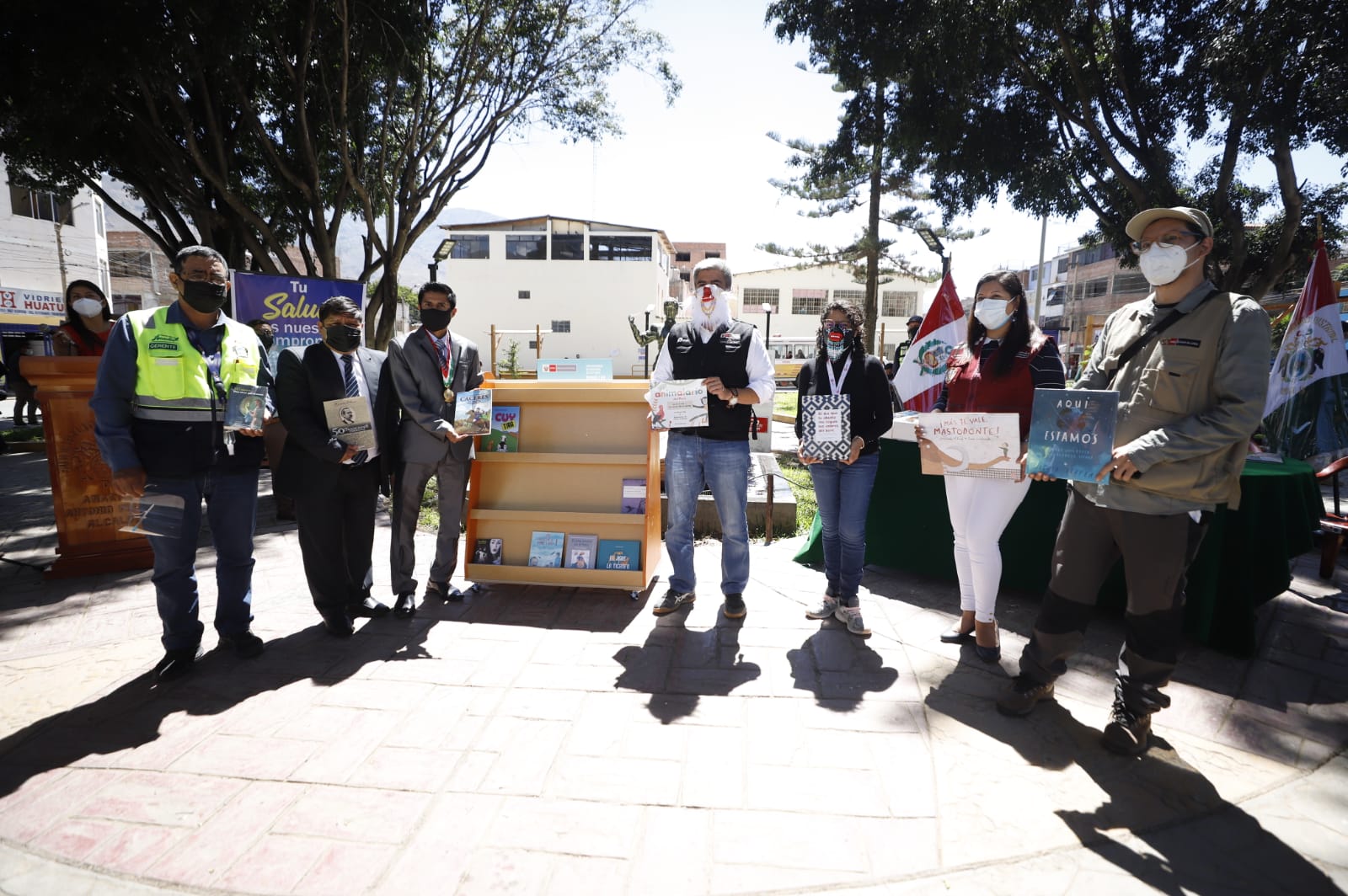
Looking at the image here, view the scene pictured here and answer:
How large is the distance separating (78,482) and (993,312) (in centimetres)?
622

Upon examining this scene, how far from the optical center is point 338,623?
12.9 feet

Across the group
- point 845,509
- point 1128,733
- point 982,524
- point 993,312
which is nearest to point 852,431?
point 845,509

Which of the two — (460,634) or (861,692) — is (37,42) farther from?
(861,692)

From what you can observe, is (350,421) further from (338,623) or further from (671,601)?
(671,601)

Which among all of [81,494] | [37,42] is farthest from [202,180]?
[81,494]

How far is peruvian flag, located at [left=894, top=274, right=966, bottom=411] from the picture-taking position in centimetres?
800

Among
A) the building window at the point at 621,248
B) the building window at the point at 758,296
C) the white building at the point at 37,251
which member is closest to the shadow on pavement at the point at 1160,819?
the white building at the point at 37,251

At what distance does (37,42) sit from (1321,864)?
11856 mm

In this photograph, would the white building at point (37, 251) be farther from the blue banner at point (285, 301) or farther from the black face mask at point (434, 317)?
the black face mask at point (434, 317)

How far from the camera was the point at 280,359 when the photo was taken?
373 centimetres

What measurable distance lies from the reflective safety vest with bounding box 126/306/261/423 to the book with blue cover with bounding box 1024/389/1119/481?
3.77 m

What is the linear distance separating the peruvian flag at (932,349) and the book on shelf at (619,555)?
15.2 ft

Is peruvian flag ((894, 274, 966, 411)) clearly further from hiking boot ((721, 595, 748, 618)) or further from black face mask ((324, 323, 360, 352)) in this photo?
black face mask ((324, 323, 360, 352))

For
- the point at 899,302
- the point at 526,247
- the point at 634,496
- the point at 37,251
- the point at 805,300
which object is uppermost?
the point at 526,247
